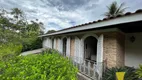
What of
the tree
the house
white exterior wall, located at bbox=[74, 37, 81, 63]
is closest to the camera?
the house

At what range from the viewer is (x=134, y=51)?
6.95 m

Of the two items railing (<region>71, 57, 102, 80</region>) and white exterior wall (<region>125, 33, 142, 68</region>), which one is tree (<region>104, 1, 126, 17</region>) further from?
railing (<region>71, 57, 102, 80</region>)

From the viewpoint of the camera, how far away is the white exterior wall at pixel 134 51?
21.9ft

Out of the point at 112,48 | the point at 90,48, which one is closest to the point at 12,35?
the point at 90,48

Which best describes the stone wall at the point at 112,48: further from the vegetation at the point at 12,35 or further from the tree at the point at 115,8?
the tree at the point at 115,8

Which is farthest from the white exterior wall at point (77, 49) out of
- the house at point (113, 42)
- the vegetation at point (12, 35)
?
the vegetation at point (12, 35)

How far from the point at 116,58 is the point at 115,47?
562 millimetres

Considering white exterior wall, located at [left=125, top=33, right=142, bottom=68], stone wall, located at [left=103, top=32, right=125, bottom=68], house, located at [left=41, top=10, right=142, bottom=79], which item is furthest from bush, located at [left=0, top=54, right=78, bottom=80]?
white exterior wall, located at [left=125, top=33, right=142, bottom=68]

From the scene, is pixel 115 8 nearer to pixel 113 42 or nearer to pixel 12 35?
pixel 12 35

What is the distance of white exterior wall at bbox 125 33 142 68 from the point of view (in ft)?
21.9

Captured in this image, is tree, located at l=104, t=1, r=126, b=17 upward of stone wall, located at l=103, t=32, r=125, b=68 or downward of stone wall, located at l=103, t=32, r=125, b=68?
upward

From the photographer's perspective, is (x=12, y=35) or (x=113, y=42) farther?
(x=12, y=35)

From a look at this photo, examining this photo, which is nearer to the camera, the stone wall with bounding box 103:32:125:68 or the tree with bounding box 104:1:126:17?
the stone wall with bounding box 103:32:125:68

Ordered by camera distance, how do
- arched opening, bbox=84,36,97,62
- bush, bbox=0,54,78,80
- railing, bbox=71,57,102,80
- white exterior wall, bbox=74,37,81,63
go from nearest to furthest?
bush, bbox=0,54,78,80
railing, bbox=71,57,102,80
white exterior wall, bbox=74,37,81,63
arched opening, bbox=84,36,97,62
